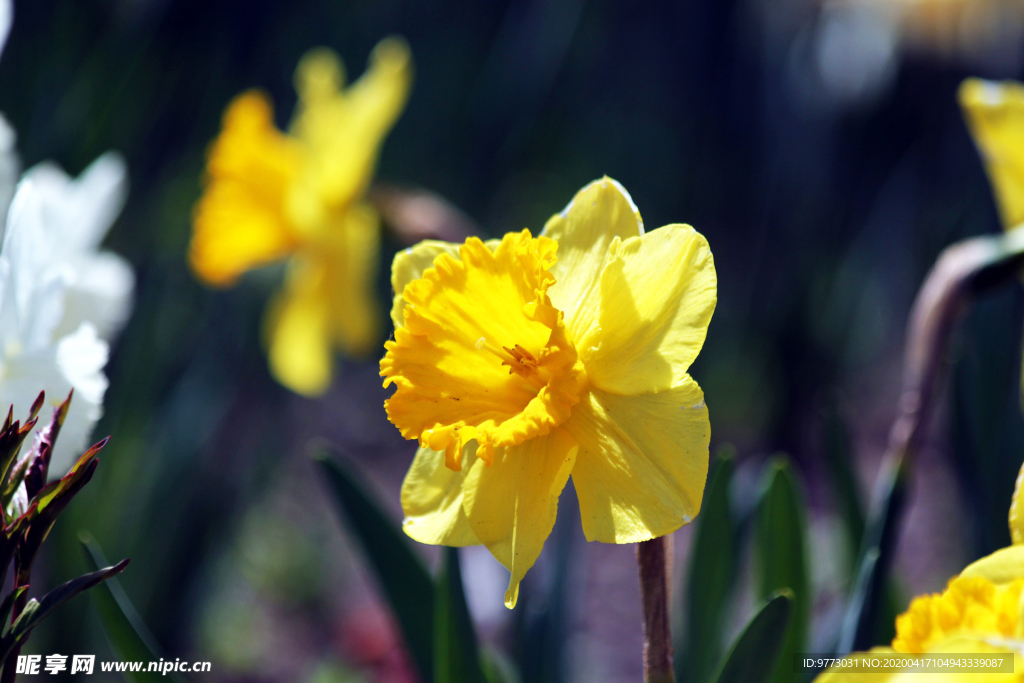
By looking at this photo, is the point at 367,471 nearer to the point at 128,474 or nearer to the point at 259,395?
the point at 259,395

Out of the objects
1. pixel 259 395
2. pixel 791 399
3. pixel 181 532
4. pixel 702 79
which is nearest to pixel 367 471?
Result: pixel 259 395

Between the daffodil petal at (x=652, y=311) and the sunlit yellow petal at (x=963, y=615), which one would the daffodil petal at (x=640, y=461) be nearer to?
the daffodil petal at (x=652, y=311)

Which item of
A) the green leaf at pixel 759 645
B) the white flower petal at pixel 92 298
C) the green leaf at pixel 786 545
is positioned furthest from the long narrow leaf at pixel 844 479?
the white flower petal at pixel 92 298

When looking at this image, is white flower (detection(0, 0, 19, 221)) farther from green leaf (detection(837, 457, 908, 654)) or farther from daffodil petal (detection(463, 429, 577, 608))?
green leaf (detection(837, 457, 908, 654))

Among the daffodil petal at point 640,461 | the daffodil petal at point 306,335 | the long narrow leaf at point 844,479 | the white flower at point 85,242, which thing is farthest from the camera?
the daffodil petal at point 306,335

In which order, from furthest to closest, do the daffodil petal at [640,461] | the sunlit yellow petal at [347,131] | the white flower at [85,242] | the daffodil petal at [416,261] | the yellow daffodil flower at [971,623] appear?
the sunlit yellow petal at [347,131] → the white flower at [85,242] → the daffodil petal at [416,261] → the daffodil petal at [640,461] → the yellow daffodil flower at [971,623]

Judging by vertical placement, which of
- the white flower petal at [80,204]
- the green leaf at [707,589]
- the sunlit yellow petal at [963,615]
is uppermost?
the white flower petal at [80,204]

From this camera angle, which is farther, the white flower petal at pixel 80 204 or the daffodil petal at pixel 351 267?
the daffodil petal at pixel 351 267

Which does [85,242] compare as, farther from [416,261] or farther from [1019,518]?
[1019,518]

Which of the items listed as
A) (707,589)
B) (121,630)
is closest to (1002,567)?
(707,589)
